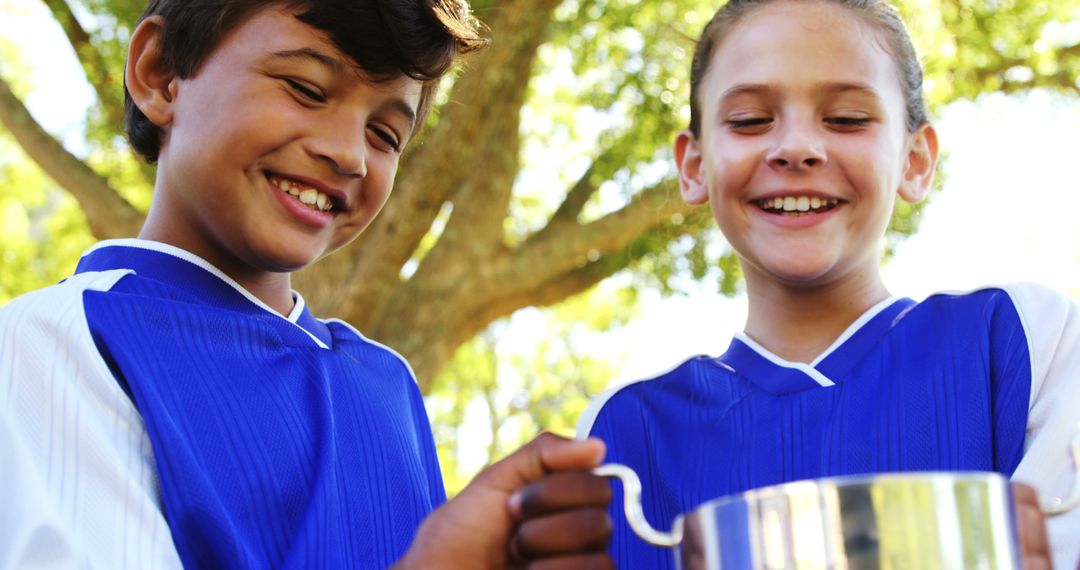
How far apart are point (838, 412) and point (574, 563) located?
894 mm

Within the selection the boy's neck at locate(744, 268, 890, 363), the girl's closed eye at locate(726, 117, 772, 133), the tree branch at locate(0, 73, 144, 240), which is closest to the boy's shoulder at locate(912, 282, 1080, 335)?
the boy's neck at locate(744, 268, 890, 363)

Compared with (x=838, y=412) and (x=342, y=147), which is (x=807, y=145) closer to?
(x=838, y=412)

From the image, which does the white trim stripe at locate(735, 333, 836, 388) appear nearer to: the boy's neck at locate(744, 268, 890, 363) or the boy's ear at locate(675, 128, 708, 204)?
the boy's neck at locate(744, 268, 890, 363)

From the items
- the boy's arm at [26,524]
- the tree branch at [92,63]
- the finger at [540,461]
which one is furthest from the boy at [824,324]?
the tree branch at [92,63]

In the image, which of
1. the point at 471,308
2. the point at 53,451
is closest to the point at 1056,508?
the point at 53,451

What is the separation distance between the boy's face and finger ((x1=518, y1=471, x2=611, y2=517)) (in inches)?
36.5

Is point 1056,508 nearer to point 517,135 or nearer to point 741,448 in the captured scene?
point 741,448

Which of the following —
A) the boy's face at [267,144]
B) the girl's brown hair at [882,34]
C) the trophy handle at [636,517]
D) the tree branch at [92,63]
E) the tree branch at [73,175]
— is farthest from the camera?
the tree branch at [92,63]

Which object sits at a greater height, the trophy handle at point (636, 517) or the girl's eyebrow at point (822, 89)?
the girl's eyebrow at point (822, 89)

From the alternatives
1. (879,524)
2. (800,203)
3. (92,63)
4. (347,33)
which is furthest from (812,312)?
(92,63)

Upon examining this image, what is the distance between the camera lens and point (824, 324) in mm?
2031

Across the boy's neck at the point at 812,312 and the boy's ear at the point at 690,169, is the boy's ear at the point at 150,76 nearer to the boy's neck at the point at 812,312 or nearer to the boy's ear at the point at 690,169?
the boy's ear at the point at 690,169

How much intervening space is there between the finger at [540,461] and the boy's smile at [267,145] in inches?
33.5

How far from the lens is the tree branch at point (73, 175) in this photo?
559 cm
